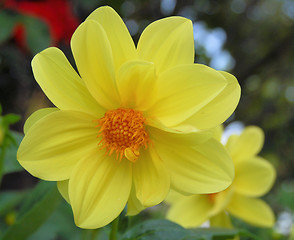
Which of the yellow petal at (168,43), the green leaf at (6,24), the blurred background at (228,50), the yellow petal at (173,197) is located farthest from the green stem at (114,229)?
the green leaf at (6,24)

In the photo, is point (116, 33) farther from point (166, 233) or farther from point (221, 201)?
point (221, 201)

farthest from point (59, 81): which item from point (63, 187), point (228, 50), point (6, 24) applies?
point (228, 50)

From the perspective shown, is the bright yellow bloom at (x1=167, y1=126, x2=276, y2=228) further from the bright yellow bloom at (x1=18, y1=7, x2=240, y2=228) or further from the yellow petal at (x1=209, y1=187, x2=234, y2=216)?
the bright yellow bloom at (x1=18, y1=7, x2=240, y2=228)

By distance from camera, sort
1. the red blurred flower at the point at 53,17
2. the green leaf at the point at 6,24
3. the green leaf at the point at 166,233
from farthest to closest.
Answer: the red blurred flower at the point at 53,17
the green leaf at the point at 6,24
the green leaf at the point at 166,233

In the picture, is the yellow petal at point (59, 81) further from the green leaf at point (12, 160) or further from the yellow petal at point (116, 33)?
the green leaf at point (12, 160)

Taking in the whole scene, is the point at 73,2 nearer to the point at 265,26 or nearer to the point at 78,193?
the point at 78,193

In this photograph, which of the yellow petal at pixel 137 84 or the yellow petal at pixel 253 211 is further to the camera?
the yellow petal at pixel 253 211

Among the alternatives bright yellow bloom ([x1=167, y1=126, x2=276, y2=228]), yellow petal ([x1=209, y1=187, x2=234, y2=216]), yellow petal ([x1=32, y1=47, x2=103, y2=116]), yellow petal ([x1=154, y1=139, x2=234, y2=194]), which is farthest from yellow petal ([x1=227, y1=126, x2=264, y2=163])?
yellow petal ([x1=32, y1=47, x2=103, y2=116])

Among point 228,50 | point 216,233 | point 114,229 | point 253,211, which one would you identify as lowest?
point 228,50
